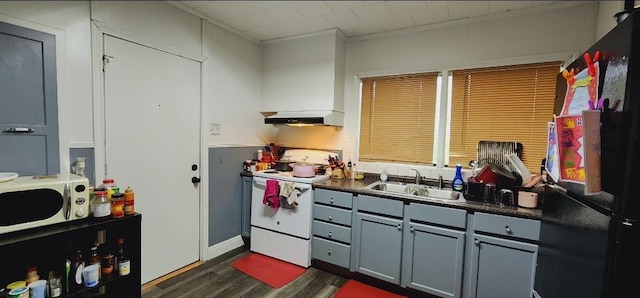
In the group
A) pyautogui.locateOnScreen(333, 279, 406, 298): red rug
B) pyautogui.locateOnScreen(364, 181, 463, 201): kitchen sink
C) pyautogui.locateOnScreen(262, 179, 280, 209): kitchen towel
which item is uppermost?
pyautogui.locateOnScreen(364, 181, 463, 201): kitchen sink

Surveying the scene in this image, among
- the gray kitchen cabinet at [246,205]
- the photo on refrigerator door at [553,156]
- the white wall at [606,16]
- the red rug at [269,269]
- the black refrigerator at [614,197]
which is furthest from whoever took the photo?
the gray kitchen cabinet at [246,205]

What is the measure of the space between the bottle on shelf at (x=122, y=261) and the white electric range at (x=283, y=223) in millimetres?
1320

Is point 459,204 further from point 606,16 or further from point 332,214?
point 606,16

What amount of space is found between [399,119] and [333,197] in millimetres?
1099

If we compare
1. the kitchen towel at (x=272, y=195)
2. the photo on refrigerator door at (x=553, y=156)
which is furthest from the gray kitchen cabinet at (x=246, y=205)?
the photo on refrigerator door at (x=553, y=156)

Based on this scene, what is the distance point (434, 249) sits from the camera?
2.12m

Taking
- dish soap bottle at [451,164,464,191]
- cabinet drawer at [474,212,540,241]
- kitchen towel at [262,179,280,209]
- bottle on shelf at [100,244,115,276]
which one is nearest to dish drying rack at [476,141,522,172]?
dish soap bottle at [451,164,464,191]

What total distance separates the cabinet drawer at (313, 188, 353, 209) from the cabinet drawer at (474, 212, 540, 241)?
1.00 m

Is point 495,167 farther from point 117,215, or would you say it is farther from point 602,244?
point 117,215

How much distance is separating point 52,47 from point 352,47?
8.26 ft

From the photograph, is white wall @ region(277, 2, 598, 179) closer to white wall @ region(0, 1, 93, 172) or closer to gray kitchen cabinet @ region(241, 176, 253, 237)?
gray kitchen cabinet @ region(241, 176, 253, 237)

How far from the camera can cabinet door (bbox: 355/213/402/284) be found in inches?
89.7

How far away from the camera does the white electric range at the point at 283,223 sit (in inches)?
105

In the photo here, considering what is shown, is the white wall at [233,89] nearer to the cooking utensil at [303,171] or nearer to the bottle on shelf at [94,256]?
the cooking utensil at [303,171]
